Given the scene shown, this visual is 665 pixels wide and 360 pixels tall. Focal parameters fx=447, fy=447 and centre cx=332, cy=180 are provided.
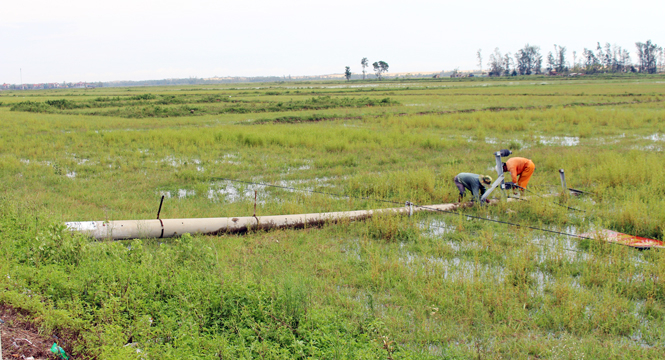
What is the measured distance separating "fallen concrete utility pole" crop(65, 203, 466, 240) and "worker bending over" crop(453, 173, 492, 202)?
4.83ft

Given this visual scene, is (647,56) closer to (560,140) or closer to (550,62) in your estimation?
(550,62)

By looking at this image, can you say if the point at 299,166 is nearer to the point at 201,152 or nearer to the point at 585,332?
the point at 201,152

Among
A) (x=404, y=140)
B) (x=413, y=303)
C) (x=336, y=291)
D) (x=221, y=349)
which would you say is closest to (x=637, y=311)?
(x=413, y=303)

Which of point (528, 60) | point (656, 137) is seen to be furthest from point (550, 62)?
point (656, 137)

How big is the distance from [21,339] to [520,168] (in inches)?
313

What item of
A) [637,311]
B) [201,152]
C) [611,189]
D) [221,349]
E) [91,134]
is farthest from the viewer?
[91,134]

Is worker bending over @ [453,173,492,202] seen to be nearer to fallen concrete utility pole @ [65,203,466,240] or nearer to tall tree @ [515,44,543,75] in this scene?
fallen concrete utility pole @ [65,203,466,240]

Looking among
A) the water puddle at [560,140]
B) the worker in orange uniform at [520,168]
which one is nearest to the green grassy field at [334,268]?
the worker in orange uniform at [520,168]

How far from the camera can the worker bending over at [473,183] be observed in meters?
8.19

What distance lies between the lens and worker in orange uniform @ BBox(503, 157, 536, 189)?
8219mm

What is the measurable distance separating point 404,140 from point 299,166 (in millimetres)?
4777

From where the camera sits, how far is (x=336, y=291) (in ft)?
15.7

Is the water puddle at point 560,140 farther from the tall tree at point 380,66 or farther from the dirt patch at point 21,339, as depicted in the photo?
the tall tree at point 380,66

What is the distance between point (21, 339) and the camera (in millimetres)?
3381
